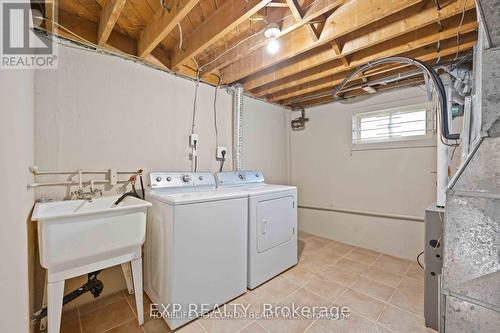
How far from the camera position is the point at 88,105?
1707 millimetres

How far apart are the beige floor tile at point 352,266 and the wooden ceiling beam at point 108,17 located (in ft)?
9.86

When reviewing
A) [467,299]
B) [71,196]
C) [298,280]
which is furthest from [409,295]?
[71,196]

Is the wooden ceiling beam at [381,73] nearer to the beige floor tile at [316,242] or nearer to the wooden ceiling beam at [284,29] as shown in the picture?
the wooden ceiling beam at [284,29]

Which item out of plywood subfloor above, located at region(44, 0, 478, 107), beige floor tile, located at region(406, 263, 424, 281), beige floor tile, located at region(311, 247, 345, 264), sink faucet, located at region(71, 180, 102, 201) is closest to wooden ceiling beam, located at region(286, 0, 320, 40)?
plywood subfloor above, located at region(44, 0, 478, 107)

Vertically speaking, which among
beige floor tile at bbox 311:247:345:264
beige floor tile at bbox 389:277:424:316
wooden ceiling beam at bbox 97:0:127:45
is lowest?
beige floor tile at bbox 311:247:345:264

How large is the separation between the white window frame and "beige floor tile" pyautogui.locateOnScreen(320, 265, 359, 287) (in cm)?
166

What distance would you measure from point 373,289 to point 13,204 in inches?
101

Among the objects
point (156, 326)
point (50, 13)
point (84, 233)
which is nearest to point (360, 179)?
point (156, 326)

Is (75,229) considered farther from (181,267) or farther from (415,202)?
(415,202)

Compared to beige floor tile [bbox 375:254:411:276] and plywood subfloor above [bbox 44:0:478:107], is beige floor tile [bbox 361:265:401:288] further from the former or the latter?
plywood subfloor above [bbox 44:0:478:107]

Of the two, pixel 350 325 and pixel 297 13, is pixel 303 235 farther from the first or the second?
pixel 297 13

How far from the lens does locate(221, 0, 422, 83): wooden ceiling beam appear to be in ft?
4.50

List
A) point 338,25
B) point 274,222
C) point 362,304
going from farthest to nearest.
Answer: point 274,222 < point 362,304 < point 338,25

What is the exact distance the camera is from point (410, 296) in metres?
1.79
